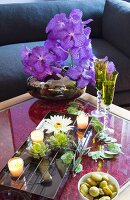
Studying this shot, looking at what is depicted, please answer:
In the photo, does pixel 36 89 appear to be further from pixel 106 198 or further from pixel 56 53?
pixel 106 198

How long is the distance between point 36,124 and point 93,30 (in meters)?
1.42

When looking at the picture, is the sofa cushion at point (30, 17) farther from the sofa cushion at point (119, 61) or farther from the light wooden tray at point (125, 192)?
the light wooden tray at point (125, 192)

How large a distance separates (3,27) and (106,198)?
1834mm

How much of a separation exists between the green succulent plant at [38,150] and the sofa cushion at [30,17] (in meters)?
1.52

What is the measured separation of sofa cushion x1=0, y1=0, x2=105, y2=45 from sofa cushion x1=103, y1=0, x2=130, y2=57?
0.14 metres

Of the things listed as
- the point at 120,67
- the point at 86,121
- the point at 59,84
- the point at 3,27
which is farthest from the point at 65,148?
the point at 3,27

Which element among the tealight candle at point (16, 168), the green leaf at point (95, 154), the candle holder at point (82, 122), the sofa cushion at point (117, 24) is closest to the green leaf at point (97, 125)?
the candle holder at point (82, 122)

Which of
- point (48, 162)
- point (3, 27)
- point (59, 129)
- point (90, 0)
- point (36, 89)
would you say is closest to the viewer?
point (48, 162)

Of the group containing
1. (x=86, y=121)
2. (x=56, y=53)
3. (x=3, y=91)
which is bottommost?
(x=3, y=91)

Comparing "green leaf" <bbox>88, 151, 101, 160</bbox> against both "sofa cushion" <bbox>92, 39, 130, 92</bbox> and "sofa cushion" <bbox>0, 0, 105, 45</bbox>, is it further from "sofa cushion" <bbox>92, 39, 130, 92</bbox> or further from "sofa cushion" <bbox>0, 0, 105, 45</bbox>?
"sofa cushion" <bbox>0, 0, 105, 45</bbox>

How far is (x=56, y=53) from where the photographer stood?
1.42 m

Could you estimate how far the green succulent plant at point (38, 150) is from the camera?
1.09m

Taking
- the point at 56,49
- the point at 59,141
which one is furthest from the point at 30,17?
the point at 59,141

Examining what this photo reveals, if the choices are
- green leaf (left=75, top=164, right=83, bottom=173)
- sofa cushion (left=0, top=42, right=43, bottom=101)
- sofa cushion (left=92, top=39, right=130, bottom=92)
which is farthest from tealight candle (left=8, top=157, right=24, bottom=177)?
sofa cushion (left=92, top=39, right=130, bottom=92)
